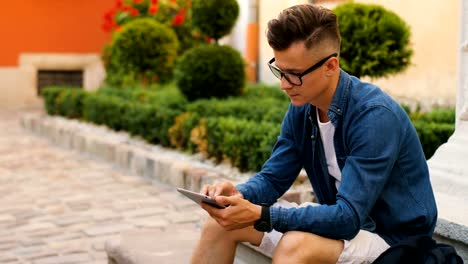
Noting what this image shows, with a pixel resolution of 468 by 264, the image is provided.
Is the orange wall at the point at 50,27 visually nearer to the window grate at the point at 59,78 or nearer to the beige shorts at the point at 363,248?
the window grate at the point at 59,78

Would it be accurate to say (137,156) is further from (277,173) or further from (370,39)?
(277,173)

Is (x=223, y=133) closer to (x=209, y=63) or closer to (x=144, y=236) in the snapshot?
(x=209, y=63)

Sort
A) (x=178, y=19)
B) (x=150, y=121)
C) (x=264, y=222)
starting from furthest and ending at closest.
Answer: (x=178, y=19) < (x=150, y=121) < (x=264, y=222)

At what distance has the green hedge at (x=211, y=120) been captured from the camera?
6422mm

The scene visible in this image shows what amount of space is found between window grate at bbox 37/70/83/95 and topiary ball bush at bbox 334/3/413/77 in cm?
1039

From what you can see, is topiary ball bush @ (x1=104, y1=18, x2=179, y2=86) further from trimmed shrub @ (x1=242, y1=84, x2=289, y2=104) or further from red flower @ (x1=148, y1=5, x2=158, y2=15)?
trimmed shrub @ (x1=242, y1=84, x2=289, y2=104)

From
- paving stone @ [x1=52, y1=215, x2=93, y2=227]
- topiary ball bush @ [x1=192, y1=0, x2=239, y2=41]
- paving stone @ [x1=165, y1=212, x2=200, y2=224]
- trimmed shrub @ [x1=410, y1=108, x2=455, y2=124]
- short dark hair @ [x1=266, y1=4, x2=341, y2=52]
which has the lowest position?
paving stone @ [x1=52, y1=215, x2=93, y2=227]

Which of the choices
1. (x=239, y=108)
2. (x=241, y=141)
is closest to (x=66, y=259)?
(x=241, y=141)

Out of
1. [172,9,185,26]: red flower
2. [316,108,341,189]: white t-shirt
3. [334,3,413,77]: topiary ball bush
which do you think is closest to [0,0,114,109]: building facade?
[172,9,185,26]: red flower

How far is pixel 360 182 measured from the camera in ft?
8.92

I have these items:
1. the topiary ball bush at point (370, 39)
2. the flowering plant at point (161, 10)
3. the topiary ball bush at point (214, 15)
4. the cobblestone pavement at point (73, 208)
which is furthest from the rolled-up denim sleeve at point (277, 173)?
the flowering plant at point (161, 10)

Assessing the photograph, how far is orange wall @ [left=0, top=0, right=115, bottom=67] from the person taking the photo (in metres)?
16.5

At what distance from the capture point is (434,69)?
30.7 ft

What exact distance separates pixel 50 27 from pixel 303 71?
48.4 ft
